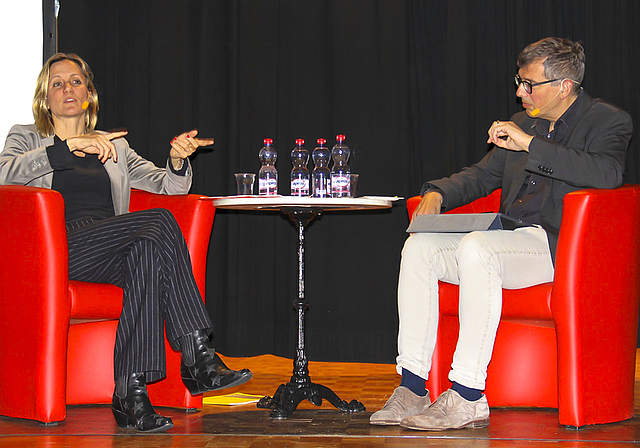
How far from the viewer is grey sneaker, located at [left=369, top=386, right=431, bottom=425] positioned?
198cm

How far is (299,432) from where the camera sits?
195cm

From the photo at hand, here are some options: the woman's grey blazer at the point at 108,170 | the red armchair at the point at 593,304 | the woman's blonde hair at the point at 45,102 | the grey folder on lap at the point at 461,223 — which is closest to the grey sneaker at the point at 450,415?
the red armchair at the point at 593,304

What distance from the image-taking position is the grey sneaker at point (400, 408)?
1.98 m

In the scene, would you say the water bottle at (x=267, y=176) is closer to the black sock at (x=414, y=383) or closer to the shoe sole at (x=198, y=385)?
the shoe sole at (x=198, y=385)

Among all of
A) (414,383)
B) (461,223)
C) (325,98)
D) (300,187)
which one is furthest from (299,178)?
(325,98)

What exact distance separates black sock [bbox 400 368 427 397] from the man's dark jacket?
573 mm

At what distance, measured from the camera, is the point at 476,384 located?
1.92 metres

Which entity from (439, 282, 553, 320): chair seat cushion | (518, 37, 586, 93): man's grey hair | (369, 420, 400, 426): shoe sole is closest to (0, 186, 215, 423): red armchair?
(369, 420, 400, 426): shoe sole

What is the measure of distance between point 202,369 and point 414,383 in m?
0.65

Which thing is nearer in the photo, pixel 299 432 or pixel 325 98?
pixel 299 432

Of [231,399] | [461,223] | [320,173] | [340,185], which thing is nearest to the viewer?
[461,223]

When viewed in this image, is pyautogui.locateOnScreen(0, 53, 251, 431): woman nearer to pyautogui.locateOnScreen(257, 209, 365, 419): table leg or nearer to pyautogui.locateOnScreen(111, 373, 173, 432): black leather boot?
pyautogui.locateOnScreen(111, 373, 173, 432): black leather boot

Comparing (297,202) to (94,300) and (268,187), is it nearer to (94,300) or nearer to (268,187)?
(268,187)

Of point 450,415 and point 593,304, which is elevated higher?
point 593,304
